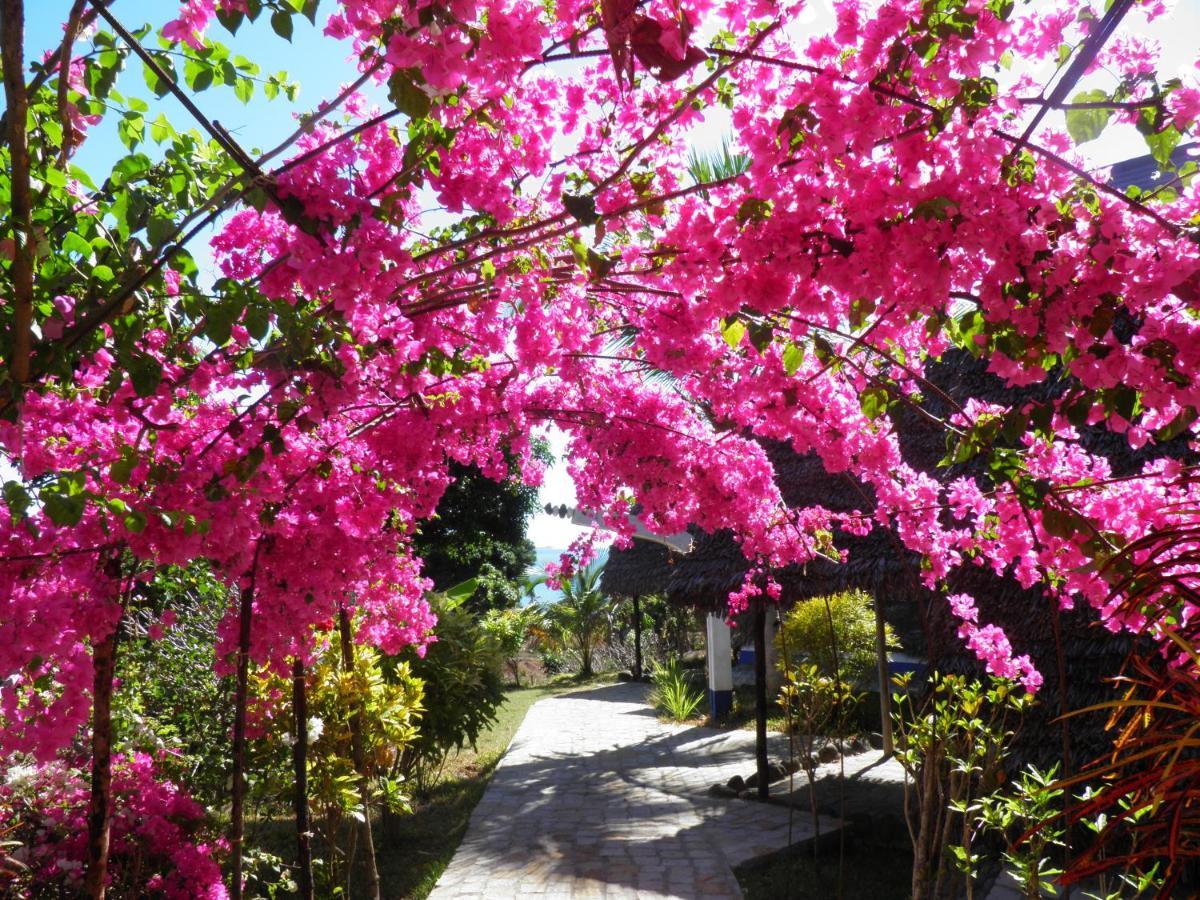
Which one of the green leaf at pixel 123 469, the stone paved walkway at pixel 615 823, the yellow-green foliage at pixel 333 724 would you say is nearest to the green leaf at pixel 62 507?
the green leaf at pixel 123 469

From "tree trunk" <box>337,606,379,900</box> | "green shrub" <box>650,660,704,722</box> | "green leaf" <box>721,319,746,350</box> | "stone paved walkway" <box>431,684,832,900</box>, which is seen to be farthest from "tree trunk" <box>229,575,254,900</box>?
"green shrub" <box>650,660,704,722</box>

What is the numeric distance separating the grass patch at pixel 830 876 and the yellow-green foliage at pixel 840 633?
16.3 ft

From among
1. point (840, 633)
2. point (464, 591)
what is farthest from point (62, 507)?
point (840, 633)

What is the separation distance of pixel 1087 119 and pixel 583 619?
21997 mm

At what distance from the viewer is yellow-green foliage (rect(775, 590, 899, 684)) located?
11617 mm

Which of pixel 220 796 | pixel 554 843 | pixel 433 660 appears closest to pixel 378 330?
pixel 220 796

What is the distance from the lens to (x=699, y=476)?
14.4 feet

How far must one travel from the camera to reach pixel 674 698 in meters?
14.1

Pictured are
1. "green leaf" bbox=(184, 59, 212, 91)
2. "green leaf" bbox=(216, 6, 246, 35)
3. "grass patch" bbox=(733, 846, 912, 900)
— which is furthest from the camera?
"grass patch" bbox=(733, 846, 912, 900)

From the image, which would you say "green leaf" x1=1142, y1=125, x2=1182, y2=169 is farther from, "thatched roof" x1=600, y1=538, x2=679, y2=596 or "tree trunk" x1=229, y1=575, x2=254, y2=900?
"thatched roof" x1=600, y1=538, x2=679, y2=596

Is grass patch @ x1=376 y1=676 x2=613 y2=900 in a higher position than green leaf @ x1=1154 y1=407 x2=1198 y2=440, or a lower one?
lower

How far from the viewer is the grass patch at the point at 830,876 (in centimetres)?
570

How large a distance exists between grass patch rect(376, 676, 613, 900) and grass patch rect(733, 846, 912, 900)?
2183 mm

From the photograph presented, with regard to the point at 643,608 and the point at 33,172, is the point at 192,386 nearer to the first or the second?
the point at 33,172
